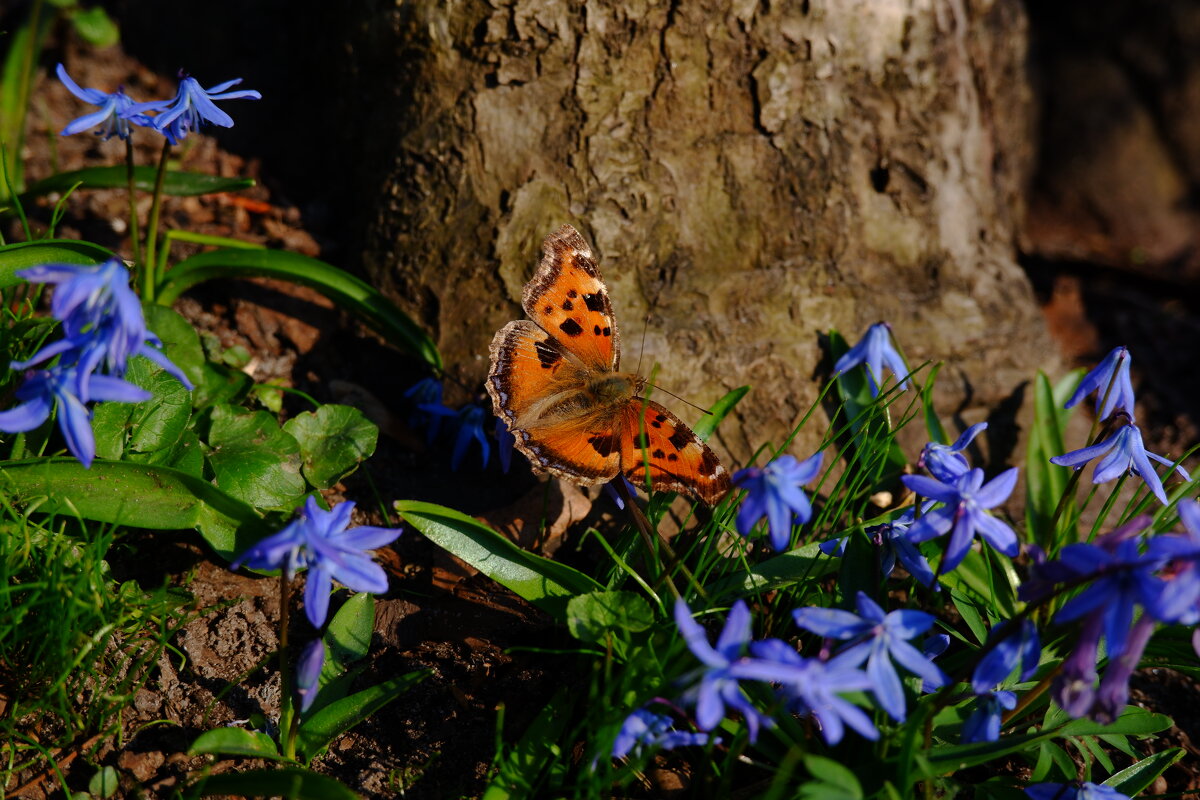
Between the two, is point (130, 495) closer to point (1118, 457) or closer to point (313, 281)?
point (313, 281)

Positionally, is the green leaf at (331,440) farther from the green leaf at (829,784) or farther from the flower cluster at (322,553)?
the green leaf at (829,784)

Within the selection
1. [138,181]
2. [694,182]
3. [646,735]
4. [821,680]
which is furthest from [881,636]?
[138,181]

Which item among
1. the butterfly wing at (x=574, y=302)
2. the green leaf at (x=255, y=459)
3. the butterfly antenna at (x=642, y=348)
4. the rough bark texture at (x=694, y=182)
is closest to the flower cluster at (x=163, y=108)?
the green leaf at (x=255, y=459)

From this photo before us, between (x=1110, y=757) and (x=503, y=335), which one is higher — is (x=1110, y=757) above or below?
below

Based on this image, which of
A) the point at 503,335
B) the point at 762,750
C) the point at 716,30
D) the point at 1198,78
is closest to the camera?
the point at 762,750

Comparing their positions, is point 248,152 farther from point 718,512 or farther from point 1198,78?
point 1198,78

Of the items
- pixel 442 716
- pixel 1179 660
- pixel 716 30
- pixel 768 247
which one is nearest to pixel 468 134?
pixel 716 30
